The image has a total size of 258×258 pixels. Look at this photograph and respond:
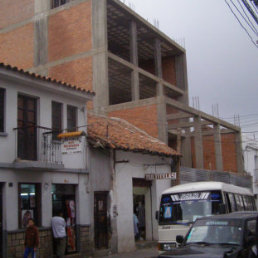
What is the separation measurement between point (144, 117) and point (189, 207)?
11.0m

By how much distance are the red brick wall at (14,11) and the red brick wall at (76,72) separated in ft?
17.5

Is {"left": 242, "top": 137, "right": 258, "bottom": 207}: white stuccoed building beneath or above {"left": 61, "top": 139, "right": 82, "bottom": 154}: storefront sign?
above

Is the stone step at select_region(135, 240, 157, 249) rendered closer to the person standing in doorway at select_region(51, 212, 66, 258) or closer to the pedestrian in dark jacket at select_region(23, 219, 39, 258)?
the person standing in doorway at select_region(51, 212, 66, 258)

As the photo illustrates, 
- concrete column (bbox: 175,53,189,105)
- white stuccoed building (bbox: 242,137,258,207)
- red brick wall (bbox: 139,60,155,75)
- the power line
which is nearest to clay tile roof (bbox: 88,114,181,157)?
the power line

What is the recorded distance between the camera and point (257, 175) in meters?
37.4

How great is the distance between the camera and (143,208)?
20.3 metres

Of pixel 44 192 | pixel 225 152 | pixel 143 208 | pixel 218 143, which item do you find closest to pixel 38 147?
pixel 44 192

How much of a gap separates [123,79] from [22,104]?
2139 cm

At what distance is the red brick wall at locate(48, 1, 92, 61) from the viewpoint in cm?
2942

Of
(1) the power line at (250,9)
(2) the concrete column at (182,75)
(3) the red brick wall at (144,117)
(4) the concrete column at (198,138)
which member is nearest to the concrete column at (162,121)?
(3) the red brick wall at (144,117)

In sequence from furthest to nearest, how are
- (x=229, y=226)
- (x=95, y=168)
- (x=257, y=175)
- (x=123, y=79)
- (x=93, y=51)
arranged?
(x=257, y=175), (x=123, y=79), (x=93, y=51), (x=95, y=168), (x=229, y=226)

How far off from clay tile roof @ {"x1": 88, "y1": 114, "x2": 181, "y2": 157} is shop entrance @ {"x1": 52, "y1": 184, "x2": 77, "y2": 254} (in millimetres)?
2211

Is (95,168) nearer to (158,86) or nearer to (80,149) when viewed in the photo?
(80,149)

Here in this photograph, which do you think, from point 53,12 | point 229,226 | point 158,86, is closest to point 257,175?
point 158,86
